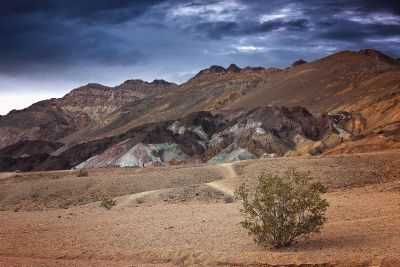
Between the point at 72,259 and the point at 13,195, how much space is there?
22596 mm

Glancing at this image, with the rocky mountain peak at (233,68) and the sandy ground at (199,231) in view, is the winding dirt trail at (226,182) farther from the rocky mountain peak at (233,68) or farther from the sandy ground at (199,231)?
the rocky mountain peak at (233,68)

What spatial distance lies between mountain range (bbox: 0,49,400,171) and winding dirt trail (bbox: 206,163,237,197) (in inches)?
788

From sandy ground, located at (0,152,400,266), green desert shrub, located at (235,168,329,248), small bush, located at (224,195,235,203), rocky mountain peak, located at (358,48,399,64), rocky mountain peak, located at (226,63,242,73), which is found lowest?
small bush, located at (224,195,235,203)

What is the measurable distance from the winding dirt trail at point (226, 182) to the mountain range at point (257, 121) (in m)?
20.0

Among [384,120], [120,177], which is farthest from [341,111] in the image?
[120,177]

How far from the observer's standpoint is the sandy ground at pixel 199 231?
630 inches

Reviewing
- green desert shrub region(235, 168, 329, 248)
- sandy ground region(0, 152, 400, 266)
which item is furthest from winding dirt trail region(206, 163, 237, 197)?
green desert shrub region(235, 168, 329, 248)

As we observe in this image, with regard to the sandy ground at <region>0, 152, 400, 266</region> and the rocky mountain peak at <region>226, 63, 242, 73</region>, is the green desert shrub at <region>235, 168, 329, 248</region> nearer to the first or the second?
the sandy ground at <region>0, 152, 400, 266</region>

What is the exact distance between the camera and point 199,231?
21.0 m

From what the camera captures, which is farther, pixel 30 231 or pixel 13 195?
pixel 13 195

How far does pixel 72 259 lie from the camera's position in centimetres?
1747

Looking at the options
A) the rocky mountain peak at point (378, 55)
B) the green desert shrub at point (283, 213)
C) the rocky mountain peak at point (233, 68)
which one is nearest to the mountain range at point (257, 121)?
the rocky mountain peak at point (378, 55)

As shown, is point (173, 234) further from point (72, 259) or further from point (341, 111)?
point (341, 111)

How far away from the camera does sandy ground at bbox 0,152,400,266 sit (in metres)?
16.0
